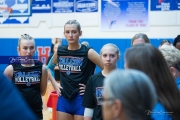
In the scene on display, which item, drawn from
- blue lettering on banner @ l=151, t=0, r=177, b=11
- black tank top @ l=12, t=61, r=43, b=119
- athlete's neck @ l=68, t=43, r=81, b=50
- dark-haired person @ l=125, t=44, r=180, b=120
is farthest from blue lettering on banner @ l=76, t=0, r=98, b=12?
dark-haired person @ l=125, t=44, r=180, b=120

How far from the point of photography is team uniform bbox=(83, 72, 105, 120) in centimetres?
280

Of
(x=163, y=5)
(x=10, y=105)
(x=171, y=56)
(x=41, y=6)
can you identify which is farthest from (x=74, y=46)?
(x=41, y=6)

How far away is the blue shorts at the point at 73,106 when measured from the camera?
329 cm

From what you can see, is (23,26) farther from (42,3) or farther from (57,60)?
(57,60)

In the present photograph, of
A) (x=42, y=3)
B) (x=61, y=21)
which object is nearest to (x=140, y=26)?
(x=61, y=21)

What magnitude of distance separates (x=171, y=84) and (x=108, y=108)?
494mm

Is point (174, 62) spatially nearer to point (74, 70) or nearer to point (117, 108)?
point (117, 108)

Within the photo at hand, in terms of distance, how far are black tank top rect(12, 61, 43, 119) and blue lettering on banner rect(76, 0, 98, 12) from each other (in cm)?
632

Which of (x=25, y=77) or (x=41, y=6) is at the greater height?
(x=41, y=6)

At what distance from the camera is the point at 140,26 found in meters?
8.88

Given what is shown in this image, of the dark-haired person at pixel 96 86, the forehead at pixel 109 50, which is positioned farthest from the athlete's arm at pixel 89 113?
the forehead at pixel 109 50

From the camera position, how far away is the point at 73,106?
331 cm

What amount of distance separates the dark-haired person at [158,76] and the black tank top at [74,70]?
170 centimetres

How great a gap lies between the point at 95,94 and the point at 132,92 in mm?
1582
